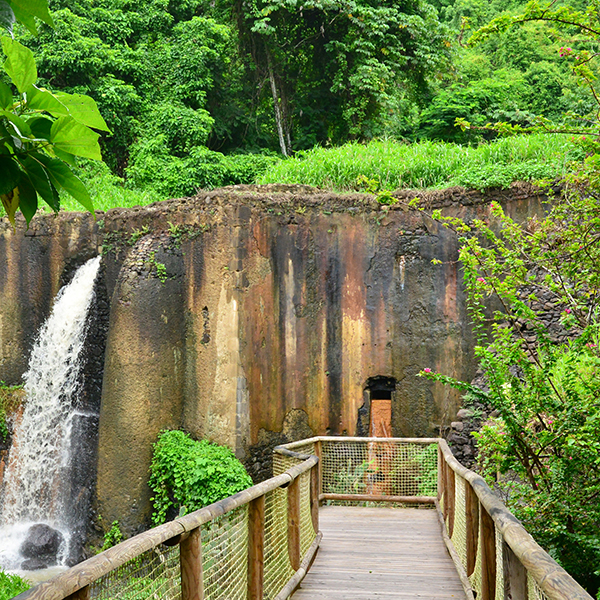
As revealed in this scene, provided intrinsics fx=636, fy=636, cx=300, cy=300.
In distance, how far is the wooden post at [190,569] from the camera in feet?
8.45

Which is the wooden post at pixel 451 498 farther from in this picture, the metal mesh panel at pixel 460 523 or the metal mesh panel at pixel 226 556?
the metal mesh panel at pixel 226 556

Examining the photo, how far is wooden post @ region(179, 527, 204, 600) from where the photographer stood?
2574 millimetres

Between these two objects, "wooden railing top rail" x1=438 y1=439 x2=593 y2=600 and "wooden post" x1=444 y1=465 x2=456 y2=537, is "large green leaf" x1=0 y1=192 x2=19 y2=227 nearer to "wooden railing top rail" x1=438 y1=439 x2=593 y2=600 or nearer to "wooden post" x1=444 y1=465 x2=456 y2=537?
"wooden railing top rail" x1=438 y1=439 x2=593 y2=600

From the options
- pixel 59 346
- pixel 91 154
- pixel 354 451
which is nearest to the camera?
pixel 91 154

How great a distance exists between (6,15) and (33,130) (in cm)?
24

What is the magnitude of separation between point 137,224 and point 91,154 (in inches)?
376

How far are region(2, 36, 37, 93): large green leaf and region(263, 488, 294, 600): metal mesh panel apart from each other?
10.7ft

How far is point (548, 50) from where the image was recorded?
21.7 metres

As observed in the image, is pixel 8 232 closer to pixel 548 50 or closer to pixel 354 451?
pixel 354 451

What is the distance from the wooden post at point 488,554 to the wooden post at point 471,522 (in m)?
0.50

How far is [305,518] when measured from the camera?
542cm

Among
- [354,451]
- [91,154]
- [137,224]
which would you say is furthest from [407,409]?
[91,154]

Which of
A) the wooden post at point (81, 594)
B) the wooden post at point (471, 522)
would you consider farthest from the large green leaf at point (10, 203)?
Result: the wooden post at point (471, 522)

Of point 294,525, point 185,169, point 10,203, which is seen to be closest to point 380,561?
point 294,525
